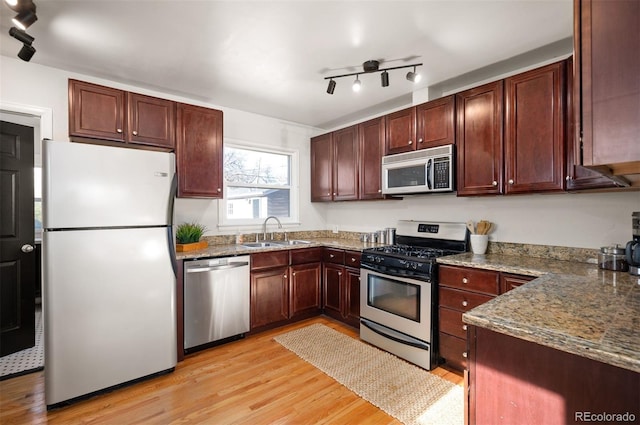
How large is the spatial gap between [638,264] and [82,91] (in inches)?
159

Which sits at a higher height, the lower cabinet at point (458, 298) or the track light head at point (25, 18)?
the track light head at point (25, 18)

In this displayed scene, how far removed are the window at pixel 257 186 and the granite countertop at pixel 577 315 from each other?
310 cm

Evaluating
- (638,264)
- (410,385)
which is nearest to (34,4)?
(410,385)

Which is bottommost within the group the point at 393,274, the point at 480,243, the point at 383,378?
the point at 383,378

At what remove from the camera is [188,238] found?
3.13m

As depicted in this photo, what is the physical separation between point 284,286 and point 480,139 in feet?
7.99

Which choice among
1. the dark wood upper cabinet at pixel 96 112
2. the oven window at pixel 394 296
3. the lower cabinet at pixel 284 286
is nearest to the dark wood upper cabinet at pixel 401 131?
the oven window at pixel 394 296

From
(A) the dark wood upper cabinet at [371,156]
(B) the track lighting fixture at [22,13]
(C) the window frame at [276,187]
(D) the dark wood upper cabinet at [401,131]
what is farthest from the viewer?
(C) the window frame at [276,187]

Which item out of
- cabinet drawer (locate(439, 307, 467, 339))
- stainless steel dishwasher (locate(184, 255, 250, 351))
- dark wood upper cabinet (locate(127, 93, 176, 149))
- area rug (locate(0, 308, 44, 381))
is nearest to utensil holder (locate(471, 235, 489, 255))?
cabinet drawer (locate(439, 307, 467, 339))

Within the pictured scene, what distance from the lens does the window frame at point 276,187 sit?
3682mm

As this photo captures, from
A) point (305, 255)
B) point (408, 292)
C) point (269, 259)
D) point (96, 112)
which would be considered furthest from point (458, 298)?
point (96, 112)

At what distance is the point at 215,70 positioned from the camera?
272cm

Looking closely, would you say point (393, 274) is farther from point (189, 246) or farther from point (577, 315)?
point (189, 246)

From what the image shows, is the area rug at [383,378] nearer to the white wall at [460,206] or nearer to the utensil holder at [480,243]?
the utensil holder at [480,243]
